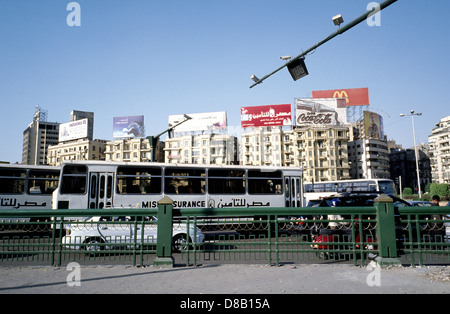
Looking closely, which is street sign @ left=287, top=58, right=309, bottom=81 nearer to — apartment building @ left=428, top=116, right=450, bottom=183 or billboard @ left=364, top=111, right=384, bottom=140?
billboard @ left=364, top=111, right=384, bottom=140

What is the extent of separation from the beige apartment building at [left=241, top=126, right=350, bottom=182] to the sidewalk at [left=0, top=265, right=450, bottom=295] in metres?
77.9

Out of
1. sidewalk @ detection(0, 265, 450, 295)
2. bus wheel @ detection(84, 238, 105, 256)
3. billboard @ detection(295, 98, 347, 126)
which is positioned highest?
billboard @ detection(295, 98, 347, 126)

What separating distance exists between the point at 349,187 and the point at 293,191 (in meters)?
23.3

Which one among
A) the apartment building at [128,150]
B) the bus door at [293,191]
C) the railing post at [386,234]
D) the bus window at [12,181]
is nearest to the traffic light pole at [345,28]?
the railing post at [386,234]

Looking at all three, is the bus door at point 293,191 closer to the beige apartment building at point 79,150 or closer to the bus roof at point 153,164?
the bus roof at point 153,164

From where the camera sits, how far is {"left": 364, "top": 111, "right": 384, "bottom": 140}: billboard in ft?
262

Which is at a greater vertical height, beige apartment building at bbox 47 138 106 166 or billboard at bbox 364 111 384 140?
billboard at bbox 364 111 384 140

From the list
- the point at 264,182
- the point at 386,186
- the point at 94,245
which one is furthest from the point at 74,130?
the point at 94,245

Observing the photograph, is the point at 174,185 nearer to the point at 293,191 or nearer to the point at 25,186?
the point at 293,191

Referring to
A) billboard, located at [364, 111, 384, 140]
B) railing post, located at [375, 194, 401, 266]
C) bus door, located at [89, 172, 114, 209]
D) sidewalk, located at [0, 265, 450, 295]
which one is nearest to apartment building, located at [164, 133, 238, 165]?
billboard, located at [364, 111, 384, 140]

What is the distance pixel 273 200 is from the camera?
54.2 feet

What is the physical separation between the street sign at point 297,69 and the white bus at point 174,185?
7714 mm

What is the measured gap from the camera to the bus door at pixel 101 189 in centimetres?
1461

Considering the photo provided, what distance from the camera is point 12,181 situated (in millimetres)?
15867
